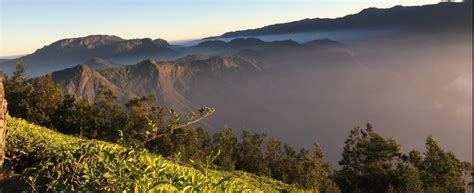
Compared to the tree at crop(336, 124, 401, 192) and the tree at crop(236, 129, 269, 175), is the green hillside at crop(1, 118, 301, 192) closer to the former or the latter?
the tree at crop(236, 129, 269, 175)

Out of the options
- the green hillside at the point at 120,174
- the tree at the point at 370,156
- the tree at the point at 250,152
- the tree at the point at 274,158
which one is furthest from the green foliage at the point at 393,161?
the green hillside at the point at 120,174

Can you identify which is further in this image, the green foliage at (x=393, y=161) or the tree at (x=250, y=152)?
the tree at (x=250, y=152)

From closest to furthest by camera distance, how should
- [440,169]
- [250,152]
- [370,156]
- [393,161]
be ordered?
[440,169], [370,156], [393,161], [250,152]

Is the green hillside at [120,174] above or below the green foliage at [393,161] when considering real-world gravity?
above

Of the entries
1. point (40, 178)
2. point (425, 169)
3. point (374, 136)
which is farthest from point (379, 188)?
point (40, 178)

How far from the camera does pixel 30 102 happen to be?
42.7 m

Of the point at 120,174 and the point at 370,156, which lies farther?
the point at 370,156

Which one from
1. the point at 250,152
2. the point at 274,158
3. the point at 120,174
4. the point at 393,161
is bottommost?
the point at 393,161

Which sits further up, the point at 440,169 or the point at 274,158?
the point at 440,169

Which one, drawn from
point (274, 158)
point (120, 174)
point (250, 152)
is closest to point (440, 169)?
point (274, 158)

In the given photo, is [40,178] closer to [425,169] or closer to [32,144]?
[32,144]

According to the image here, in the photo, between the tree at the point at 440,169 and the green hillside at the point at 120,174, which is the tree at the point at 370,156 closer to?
the tree at the point at 440,169

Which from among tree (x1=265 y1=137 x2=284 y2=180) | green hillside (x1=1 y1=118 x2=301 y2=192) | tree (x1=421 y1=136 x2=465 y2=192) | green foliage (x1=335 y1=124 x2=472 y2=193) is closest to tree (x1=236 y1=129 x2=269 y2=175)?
tree (x1=265 y1=137 x2=284 y2=180)

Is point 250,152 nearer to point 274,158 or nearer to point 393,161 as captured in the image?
point 274,158
